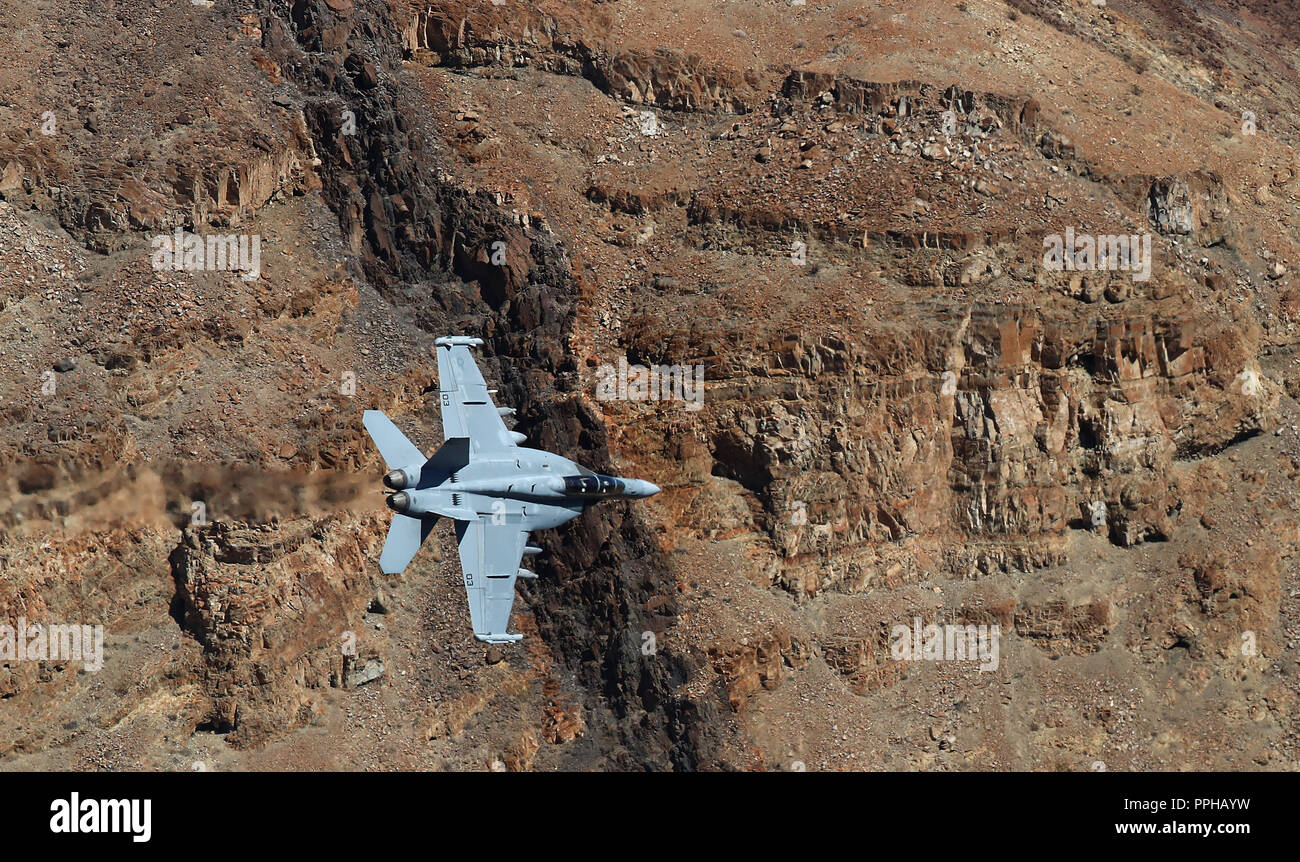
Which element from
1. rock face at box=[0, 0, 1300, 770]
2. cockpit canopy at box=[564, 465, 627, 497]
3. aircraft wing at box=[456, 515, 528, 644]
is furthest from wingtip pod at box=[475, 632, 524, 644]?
rock face at box=[0, 0, 1300, 770]

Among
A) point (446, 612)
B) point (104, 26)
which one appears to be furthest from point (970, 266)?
point (104, 26)

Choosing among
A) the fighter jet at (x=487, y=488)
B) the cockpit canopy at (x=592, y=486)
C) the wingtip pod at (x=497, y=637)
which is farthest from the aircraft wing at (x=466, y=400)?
the wingtip pod at (x=497, y=637)

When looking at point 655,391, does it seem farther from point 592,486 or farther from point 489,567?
point 489,567

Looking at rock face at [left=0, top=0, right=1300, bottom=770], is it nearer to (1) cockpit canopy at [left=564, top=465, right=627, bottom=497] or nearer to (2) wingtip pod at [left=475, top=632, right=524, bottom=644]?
(2) wingtip pod at [left=475, top=632, right=524, bottom=644]

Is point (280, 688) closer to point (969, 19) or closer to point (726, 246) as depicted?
point (726, 246)

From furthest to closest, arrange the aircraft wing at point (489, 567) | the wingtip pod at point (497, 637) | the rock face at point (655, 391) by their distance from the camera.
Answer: the rock face at point (655, 391) < the aircraft wing at point (489, 567) < the wingtip pod at point (497, 637)

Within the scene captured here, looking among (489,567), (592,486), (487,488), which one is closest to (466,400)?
(487,488)

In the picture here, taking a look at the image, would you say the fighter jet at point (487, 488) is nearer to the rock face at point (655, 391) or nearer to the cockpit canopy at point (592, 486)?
the cockpit canopy at point (592, 486)

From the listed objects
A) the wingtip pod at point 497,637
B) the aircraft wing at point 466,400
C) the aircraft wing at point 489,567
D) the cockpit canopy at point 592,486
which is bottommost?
the wingtip pod at point 497,637
